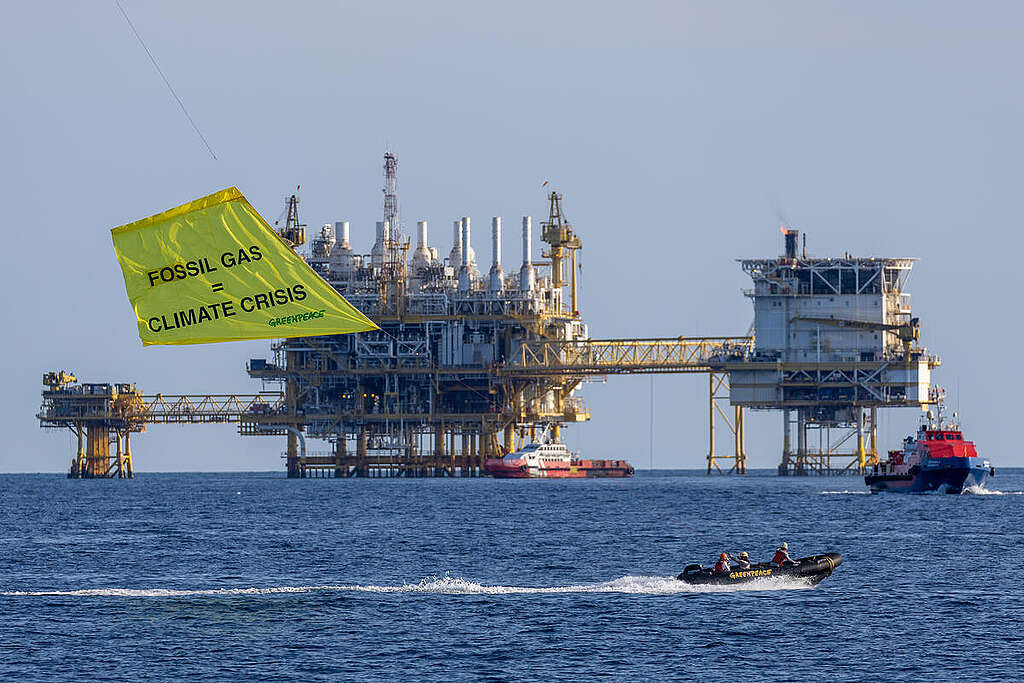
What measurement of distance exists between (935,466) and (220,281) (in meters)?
135

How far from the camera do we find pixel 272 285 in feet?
90.8

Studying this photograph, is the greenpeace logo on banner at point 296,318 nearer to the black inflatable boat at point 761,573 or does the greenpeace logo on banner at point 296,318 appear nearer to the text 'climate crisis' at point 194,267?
the text 'climate crisis' at point 194,267

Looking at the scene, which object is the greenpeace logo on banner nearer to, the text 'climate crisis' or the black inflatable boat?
the text 'climate crisis'

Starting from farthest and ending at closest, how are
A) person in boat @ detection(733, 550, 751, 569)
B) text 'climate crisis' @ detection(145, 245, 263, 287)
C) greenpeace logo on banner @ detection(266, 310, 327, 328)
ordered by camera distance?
person in boat @ detection(733, 550, 751, 569), greenpeace logo on banner @ detection(266, 310, 327, 328), text 'climate crisis' @ detection(145, 245, 263, 287)

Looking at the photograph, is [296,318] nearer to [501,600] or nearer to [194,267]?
[194,267]

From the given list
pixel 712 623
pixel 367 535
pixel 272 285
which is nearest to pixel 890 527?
pixel 367 535

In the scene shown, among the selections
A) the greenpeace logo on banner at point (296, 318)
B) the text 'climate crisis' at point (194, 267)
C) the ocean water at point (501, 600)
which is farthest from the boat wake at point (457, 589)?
the text 'climate crisis' at point (194, 267)

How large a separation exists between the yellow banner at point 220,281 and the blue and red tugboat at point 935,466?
134 meters

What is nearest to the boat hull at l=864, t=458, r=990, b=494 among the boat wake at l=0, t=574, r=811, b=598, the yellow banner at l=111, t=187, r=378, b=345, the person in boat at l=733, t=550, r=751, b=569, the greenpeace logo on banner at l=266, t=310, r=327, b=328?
→ the boat wake at l=0, t=574, r=811, b=598

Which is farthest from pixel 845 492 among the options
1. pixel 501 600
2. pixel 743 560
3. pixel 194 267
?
pixel 194 267

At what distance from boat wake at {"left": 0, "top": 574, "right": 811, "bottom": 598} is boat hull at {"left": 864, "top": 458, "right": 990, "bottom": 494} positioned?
86.1m

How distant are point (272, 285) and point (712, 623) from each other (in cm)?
3799

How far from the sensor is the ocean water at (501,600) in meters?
53.7

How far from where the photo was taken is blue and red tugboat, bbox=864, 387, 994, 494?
6122 inches
